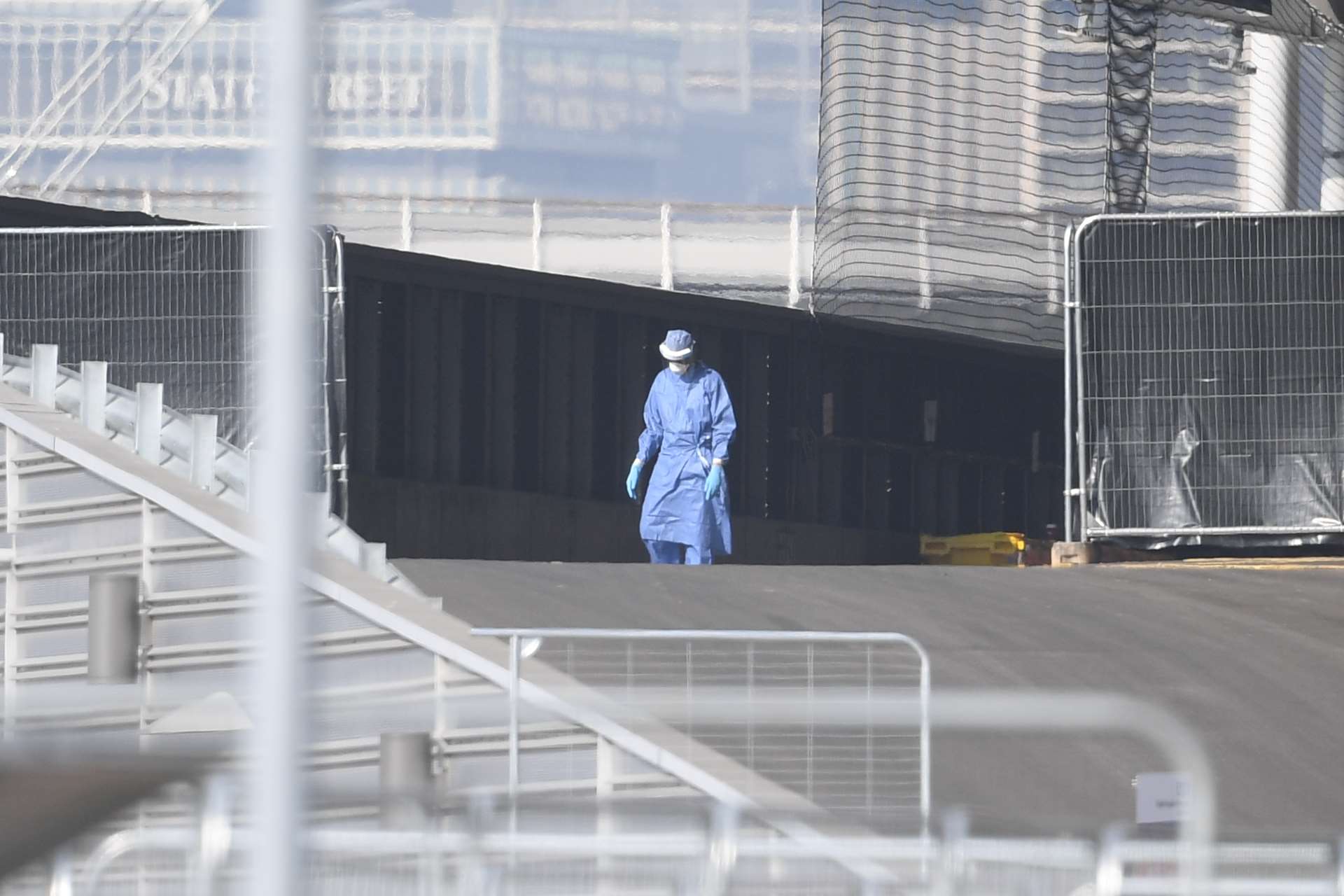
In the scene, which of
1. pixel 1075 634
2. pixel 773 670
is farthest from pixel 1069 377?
pixel 773 670

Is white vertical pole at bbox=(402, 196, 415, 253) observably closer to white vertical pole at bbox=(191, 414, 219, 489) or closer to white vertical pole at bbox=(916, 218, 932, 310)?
white vertical pole at bbox=(916, 218, 932, 310)

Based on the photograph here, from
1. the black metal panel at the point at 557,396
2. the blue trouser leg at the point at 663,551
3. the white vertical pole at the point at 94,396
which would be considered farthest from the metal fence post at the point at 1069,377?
the black metal panel at the point at 557,396

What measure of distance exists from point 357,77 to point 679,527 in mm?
41355

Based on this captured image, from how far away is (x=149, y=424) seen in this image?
9883mm

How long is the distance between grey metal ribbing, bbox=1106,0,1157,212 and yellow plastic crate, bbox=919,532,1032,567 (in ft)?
9.81

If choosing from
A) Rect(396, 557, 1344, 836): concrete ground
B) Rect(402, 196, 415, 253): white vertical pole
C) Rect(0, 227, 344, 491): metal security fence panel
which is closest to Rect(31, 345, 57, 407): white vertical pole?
Rect(0, 227, 344, 491): metal security fence panel

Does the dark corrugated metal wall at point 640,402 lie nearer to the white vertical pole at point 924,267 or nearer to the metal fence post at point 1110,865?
the white vertical pole at point 924,267

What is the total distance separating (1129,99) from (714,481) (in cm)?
515

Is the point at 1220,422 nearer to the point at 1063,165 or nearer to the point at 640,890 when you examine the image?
the point at 640,890

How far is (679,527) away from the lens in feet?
41.3

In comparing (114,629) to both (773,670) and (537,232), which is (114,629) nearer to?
(773,670)

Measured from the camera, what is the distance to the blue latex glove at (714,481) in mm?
12281

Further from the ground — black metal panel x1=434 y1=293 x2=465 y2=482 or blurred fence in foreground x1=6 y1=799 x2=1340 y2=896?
black metal panel x1=434 y1=293 x2=465 y2=482

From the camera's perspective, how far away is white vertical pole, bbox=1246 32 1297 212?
15375 mm
